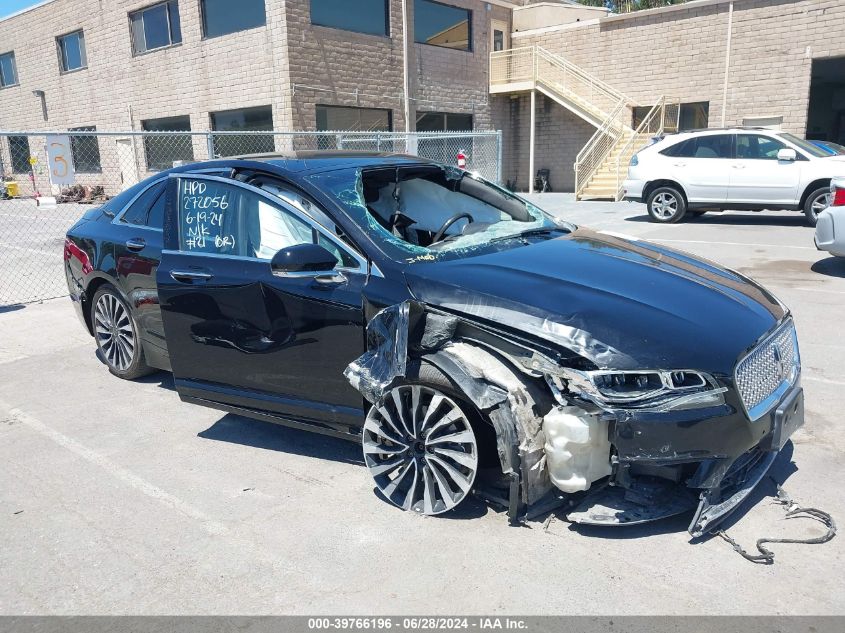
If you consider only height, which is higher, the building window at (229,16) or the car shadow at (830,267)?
the building window at (229,16)

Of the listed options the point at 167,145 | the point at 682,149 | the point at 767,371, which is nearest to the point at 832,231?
the point at 682,149

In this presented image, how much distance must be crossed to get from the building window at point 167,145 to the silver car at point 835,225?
17.4 m

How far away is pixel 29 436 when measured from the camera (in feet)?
15.0

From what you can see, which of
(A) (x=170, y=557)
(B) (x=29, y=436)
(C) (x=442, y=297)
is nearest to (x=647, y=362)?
(C) (x=442, y=297)

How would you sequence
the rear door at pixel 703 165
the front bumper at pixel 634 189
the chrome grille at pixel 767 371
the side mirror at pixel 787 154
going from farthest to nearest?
the front bumper at pixel 634 189, the rear door at pixel 703 165, the side mirror at pixel 787 154, the chrome grille at pixel 767 371

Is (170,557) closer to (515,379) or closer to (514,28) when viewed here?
(515,379)

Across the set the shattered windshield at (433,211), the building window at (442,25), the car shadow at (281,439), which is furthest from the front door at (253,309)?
the building window at (442,25)

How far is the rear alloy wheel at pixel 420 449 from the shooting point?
3.22 metres

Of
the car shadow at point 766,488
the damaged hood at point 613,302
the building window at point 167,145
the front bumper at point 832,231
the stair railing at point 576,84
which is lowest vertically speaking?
the car shadow at point 766,488

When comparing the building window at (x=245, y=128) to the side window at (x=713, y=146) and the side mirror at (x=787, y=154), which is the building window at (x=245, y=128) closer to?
the side window at (x=713, y=146)

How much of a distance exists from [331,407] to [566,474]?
1335 mm

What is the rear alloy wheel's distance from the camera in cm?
322

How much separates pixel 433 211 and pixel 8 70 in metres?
30.4

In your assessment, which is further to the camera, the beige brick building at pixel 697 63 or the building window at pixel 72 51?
the building window at pixel 72 51
